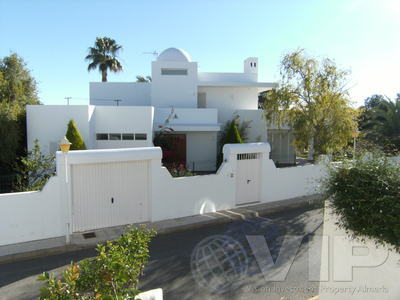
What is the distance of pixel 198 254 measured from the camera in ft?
24.9

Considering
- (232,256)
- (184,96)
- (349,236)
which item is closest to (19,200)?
(232,256)

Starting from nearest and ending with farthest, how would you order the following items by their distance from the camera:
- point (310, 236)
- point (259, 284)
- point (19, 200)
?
1. point (259, 284)
2. point (19, 200)
3. point (310, 236)

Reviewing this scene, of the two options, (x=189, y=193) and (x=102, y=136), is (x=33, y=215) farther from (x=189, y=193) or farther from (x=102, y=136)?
(x=102, y=136)

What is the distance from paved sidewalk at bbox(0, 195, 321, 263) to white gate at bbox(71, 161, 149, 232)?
1.10ft

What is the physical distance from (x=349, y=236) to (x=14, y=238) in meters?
7.76

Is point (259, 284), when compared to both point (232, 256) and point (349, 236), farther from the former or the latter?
point (349, 236)

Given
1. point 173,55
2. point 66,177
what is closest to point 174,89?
point 173,55

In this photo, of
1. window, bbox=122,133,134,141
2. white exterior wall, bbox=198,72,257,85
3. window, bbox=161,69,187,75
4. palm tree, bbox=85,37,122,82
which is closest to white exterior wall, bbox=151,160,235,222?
window, bbox=122,133,134,141

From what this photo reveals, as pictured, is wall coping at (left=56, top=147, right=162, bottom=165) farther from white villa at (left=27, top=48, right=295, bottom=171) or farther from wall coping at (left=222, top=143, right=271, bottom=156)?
white villa at (left=27, top=48, right=295, bottom=171)

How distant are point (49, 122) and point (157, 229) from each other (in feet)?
28.2

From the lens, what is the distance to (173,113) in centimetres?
1830

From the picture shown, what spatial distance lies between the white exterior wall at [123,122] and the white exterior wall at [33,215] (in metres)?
7.74

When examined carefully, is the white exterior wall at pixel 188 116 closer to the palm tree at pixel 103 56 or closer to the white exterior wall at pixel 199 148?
the white exterior wall at pixel 199 148

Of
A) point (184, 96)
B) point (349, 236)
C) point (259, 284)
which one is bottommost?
point (259, 284)
